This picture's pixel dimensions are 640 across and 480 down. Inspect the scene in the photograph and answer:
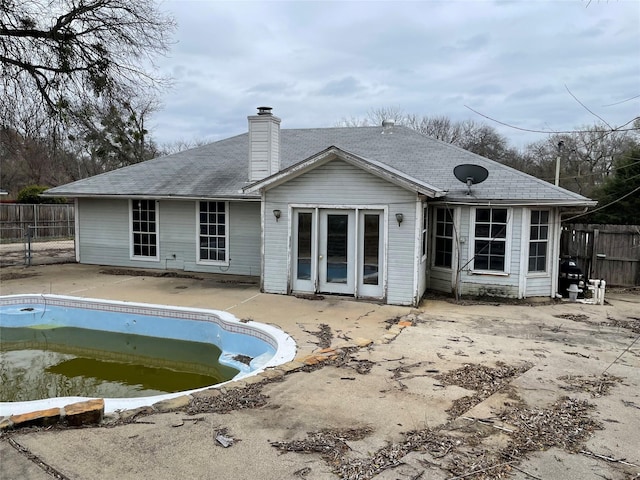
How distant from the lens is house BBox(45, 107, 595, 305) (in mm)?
9781

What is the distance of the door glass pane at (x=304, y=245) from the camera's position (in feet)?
34.3

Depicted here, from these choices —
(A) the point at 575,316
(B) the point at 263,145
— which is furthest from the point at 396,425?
(B) the point at 263,145

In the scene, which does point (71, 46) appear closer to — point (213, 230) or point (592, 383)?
point (213, 230)

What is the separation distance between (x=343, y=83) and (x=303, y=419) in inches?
898

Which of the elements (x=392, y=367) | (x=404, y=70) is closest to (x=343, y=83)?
(x=404, y=70)

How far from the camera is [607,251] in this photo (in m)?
12.7

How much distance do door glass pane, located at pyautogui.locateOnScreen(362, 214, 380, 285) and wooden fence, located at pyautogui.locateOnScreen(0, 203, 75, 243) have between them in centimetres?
1897

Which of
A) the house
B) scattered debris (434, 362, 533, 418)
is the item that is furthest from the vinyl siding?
scattered debris (434, 362, 533, 418)

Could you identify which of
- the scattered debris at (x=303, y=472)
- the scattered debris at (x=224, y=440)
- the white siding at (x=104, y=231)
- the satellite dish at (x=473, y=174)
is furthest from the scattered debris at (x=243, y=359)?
the white siding at (x=104, y=231)

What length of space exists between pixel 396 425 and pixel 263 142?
890cm

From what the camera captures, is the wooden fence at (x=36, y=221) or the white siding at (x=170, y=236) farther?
the wooden fence at (x=36, y=221)

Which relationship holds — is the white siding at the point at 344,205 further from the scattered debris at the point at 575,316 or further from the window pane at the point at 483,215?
the scattered debris at the point at 575,316

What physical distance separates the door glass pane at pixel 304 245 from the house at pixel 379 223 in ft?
0.07

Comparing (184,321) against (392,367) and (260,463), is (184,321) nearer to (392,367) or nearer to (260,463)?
(392,367)
